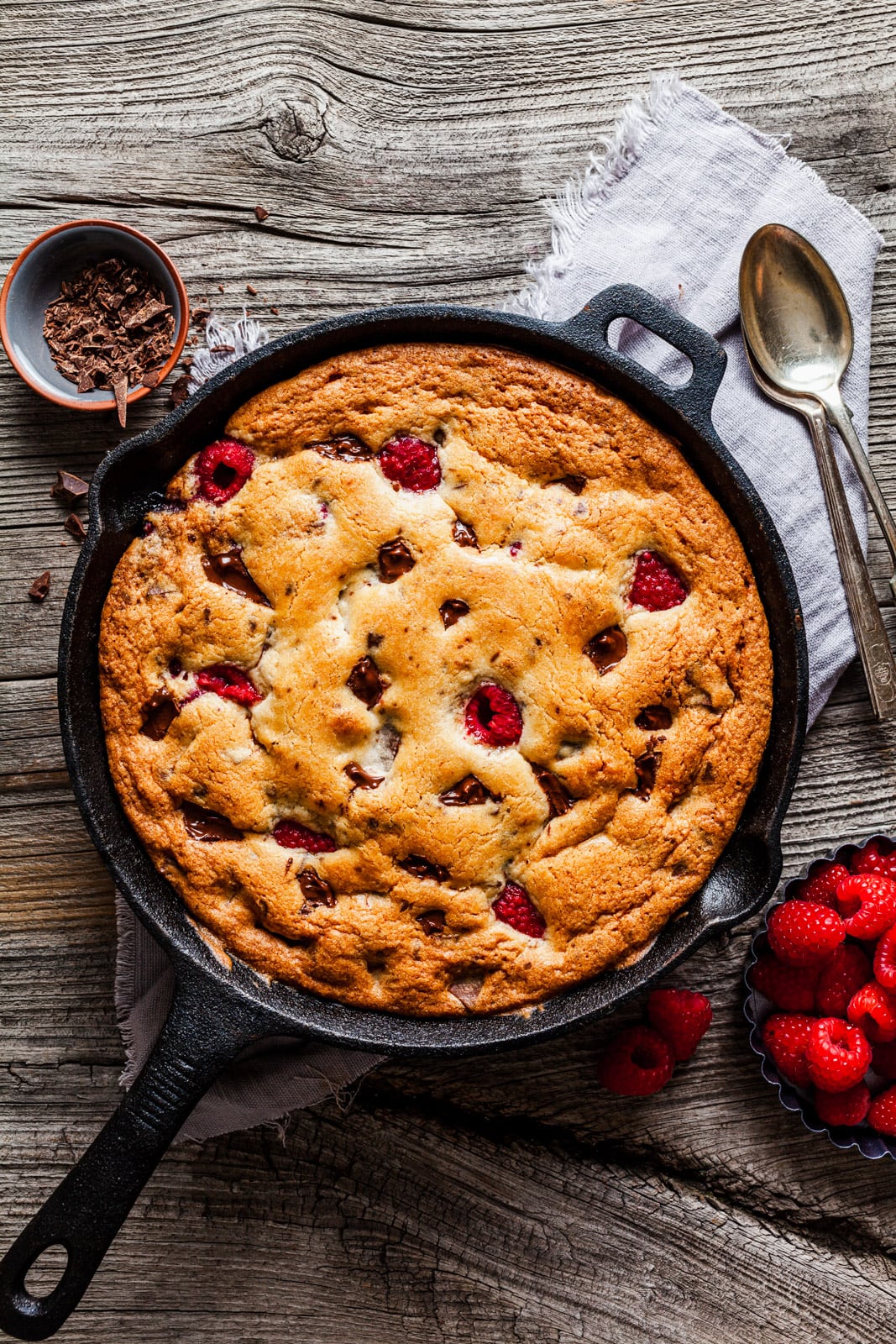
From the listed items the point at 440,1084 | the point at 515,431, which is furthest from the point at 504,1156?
the point at 515,431

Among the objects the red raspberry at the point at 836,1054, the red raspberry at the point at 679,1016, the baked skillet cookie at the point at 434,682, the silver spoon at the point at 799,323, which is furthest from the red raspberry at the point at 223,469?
the red raspberry at the point at 836,1054

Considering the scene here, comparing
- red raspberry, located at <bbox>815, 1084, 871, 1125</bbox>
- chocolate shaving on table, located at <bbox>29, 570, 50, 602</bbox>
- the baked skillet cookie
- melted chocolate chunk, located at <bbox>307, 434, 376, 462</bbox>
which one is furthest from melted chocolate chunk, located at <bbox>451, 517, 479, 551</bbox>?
red raspberry, located at <bbox>815, 1084, 871, 1125</bbox>

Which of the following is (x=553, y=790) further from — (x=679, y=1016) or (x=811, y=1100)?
(x=811, y=1100)

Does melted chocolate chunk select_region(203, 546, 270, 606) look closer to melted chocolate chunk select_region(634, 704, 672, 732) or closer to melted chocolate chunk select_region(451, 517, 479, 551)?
melted chocolate chunk select_region(451, 517, 479, 551)

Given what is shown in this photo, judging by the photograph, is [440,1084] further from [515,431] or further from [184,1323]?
[515,431]

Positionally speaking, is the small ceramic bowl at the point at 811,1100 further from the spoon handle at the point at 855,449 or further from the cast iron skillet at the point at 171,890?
the spoon handle at the point at 855,449

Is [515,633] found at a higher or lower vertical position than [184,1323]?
higher
